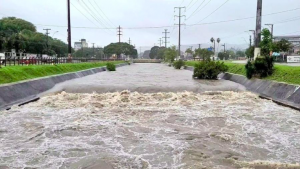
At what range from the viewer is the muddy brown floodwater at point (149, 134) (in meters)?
6.86

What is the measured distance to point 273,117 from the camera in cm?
1171

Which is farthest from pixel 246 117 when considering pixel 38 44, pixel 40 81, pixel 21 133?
pixel 38 44

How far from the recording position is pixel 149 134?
9.13m

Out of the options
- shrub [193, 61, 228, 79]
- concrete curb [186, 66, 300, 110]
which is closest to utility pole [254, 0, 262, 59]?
concrete curb [186, 66, 300, 110]

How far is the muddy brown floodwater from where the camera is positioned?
6.86m

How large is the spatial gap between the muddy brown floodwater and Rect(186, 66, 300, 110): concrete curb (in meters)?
0.65

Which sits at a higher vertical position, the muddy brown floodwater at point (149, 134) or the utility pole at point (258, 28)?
the utility pole at point (258, 28)

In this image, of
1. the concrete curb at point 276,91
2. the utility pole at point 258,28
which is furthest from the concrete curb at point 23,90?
the utility pole at point 258,28

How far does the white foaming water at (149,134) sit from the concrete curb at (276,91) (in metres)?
0.66

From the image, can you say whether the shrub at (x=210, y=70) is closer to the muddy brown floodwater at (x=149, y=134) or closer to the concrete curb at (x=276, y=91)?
the concrete curb at (x=276, y=91)

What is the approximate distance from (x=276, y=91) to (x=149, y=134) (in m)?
9.54

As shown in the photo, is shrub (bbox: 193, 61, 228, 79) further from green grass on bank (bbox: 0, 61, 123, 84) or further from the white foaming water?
green grass on bank (bbox: 0, 61, 123, 84)

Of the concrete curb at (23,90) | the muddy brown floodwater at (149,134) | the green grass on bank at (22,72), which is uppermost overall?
the green grass on bank at (22,72)

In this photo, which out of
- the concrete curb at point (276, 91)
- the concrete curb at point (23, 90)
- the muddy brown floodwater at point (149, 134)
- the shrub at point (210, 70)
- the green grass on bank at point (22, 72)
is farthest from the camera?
the shrub at point (210, 70)
